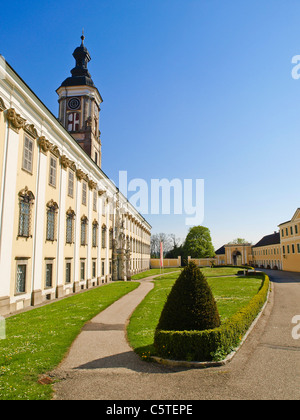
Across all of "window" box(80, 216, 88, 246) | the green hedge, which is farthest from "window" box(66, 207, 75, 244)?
the green hedge

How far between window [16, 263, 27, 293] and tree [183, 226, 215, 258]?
7123 cm

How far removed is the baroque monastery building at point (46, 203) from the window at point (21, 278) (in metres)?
0.06

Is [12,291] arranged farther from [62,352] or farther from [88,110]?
[88,110]

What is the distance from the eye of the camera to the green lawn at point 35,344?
7.10m

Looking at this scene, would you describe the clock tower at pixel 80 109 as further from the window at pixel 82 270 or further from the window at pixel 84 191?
the window at pixel 82 270

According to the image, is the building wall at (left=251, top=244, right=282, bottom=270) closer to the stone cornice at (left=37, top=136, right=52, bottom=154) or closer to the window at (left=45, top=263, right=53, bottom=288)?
the window at (left=45, top=263, right=53, bottom=288)

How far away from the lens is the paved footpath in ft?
22.4

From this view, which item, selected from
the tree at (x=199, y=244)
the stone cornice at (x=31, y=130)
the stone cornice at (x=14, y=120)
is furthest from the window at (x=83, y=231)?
the tree at (x=199, y=244)

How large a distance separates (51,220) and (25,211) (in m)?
3.95

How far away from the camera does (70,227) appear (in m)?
27.0

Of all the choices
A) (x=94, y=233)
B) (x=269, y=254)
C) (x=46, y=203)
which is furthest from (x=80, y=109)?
(x=269, y=254)

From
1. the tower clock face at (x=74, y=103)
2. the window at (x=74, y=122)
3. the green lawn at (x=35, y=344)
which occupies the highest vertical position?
the tower clock face at (x=74, y=103)

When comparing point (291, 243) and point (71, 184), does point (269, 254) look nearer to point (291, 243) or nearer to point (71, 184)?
point (291, 243)
